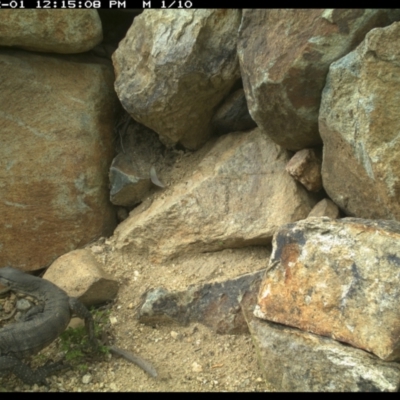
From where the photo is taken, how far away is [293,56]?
3717 mm

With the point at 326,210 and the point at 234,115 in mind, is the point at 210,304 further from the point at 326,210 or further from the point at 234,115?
the point at 234,115

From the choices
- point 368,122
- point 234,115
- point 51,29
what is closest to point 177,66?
point 234,115

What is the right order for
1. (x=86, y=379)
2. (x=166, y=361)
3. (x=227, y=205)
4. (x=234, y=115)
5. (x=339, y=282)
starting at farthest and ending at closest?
1. (x=234, y=115)
2. (x=227, y=205)
3. (x=166, y=361)
4. (x=86, y=379)
5. (x=339, y=282)

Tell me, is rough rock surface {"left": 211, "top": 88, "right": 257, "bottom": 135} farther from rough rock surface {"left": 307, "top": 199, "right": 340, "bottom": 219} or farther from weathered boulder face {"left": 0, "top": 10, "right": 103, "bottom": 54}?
weathered boulder face {"left": 0, "top": 10, "right": 103, "bottom": 54}

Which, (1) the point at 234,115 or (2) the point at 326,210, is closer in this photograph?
(2) the point at 326,210

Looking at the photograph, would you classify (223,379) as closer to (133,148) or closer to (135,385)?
(135,385)

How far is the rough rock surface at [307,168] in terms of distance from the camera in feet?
13.5

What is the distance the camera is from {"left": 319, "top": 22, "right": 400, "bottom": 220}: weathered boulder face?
3.44 meters

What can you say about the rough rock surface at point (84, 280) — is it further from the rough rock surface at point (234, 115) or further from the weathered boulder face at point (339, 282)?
the rough rock surface at point (234, 115)

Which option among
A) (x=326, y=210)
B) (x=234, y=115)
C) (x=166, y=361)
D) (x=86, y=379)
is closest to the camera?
(x=86, y=379)

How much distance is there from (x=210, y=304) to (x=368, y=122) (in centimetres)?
154

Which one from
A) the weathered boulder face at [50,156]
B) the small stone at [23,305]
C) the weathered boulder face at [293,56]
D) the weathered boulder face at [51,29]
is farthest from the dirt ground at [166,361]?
the weathered boulder face at [51,29]

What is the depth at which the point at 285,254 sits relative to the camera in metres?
3.45

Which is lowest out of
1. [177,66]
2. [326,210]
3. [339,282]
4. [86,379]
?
[86,379]
